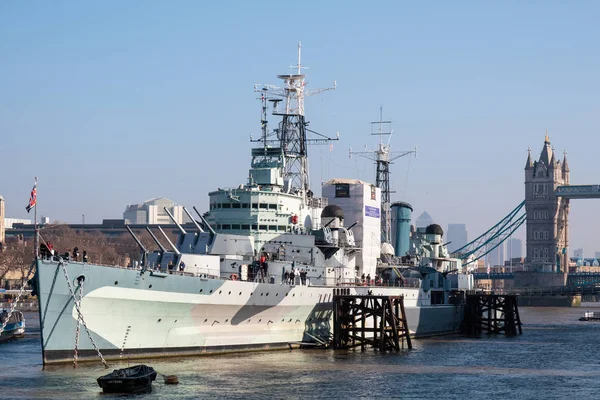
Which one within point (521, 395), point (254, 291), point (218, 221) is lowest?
point (521, 395)

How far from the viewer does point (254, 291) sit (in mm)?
46094

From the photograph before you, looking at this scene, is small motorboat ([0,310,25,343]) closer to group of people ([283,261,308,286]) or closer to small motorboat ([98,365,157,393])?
group of people ([283,261,308,286])

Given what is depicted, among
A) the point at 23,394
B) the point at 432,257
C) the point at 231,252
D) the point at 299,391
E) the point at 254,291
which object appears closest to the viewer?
the point at 23,394

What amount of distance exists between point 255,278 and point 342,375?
829cm

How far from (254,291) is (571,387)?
1488 cm

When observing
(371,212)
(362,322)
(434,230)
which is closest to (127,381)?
(362,322)

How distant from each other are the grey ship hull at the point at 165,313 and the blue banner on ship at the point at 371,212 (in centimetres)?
1050

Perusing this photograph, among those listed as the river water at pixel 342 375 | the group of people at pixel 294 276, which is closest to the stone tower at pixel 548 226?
the river water at pixel 342 375

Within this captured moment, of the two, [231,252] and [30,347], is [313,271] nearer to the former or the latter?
[231,252]

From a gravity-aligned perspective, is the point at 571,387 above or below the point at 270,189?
below

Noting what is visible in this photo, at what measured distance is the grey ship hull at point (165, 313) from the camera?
128ft

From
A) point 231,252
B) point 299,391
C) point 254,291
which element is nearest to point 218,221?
point 231,252

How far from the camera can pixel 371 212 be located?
6222cm

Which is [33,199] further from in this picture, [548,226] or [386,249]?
[548,226]
